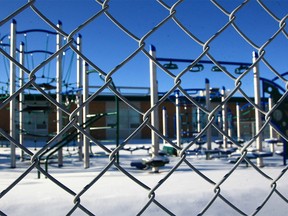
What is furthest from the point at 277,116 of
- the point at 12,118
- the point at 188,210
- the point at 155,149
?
the point at 12,118

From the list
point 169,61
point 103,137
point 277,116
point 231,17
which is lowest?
point 103,137

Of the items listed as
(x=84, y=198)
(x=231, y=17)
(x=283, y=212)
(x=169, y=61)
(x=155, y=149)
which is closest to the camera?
(x=231, y=17)

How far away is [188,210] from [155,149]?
9.60 ft

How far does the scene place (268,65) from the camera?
1185mm

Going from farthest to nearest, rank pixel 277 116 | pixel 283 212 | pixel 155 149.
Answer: pixel 277 116
pixel 155 149
pixel 283 212

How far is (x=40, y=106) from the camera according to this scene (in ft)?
20.9

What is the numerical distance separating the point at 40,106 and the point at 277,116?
4605mm

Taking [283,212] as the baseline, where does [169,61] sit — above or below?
above

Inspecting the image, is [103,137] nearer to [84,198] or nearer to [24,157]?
[24,157]

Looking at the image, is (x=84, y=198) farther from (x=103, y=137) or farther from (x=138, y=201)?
(x=103, y=137)

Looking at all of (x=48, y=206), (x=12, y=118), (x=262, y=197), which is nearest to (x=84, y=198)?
(x=48, y=206)

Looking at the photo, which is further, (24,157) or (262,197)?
(24,157)

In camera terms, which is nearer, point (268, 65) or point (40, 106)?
point (268, 65)

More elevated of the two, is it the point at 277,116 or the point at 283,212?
the point at 277,116
